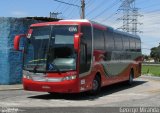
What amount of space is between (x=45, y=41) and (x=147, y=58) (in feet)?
552

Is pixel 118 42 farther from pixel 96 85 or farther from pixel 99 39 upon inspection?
pixel 96 85

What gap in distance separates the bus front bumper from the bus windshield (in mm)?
486

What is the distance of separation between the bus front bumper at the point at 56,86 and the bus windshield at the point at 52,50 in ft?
1.59

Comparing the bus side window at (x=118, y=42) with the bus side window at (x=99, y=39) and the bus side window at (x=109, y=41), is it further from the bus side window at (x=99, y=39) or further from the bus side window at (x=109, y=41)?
the bus side window at (x=99, y=39)

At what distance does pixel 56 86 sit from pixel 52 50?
1.39m

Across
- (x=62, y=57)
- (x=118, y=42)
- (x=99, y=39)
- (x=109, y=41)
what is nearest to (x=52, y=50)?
(x=62, y=57)

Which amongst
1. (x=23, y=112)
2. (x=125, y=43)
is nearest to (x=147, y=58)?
(x=125, y=43)

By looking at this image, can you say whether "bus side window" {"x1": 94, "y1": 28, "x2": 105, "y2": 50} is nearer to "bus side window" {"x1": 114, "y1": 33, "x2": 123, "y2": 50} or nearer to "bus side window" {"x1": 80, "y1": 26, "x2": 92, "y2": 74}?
"bus side window" {"x1": 80, "y1": 26, "x2": 92, "y2": 74}

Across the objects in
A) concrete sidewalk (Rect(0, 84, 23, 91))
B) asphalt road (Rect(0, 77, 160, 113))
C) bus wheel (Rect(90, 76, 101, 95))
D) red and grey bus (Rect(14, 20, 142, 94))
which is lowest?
asphalt road (Rect(0, 77, 160, 113))

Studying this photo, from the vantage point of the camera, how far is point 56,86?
1678 centimetres

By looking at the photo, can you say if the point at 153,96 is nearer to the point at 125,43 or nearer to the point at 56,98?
the point at 56,98

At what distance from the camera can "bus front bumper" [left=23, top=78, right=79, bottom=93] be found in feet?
54.6

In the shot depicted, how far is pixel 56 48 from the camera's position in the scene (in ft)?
56.0

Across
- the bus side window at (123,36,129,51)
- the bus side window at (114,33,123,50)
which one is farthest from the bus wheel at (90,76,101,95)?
the bus side window at (123,36,129,51)
